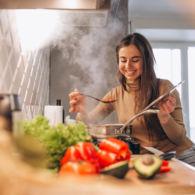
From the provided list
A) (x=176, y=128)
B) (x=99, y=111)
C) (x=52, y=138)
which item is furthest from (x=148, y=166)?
(x=99, y=111)

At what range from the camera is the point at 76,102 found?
162 centimetres

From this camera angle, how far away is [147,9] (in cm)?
325

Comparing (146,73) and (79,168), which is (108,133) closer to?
(79,168)

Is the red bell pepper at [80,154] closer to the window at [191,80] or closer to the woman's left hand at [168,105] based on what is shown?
the woman's left hand at [168,105]

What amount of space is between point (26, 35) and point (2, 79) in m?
0.59

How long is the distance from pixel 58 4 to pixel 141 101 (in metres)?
1.15

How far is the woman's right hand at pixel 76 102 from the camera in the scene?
62.3 inches

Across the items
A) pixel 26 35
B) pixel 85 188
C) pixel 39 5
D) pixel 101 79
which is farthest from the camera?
pixel 101 79

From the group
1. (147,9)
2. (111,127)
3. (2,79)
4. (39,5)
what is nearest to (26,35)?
(39,5)

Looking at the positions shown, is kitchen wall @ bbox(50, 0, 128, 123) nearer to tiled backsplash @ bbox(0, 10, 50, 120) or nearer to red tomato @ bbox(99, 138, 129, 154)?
tiled backsplash @ bbox(0, 10, 50, 120)

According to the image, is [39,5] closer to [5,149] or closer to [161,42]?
[5,149]

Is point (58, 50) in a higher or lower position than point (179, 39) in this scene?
lower

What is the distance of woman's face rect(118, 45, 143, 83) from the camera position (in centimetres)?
190

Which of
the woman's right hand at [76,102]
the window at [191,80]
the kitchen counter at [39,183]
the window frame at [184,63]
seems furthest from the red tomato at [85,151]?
the window at [191,80]
